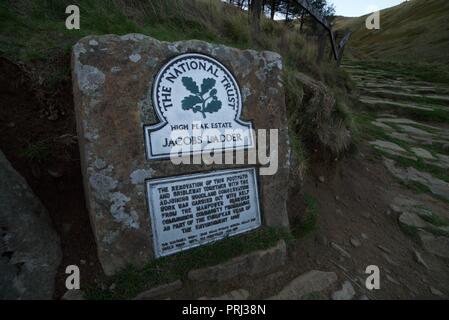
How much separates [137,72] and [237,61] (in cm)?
83

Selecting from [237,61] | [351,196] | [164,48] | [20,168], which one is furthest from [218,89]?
[351,196]

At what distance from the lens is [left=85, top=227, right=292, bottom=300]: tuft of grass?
169cm

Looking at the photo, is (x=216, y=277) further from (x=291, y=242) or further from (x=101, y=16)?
(x=101, y=16)

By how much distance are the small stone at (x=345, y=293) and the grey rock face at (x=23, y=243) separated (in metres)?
1.90

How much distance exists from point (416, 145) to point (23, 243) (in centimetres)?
614

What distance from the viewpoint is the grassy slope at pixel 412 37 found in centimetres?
1980

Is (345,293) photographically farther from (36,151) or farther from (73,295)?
(36,151)

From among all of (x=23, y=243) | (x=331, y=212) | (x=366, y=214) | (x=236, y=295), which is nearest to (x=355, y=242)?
(x=331, y=212)

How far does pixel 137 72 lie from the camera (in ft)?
6.07

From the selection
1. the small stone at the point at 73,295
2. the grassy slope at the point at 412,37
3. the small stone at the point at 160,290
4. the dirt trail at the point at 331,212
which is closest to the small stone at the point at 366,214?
the dirt trail at the point at 331,212

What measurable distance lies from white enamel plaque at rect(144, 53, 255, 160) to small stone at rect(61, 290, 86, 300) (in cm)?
95

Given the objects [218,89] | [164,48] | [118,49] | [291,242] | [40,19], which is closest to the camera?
[118,49]

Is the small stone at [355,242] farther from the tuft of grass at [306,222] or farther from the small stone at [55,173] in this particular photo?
the small stone at [55,173]

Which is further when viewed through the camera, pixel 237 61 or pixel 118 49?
pixel 237 61
